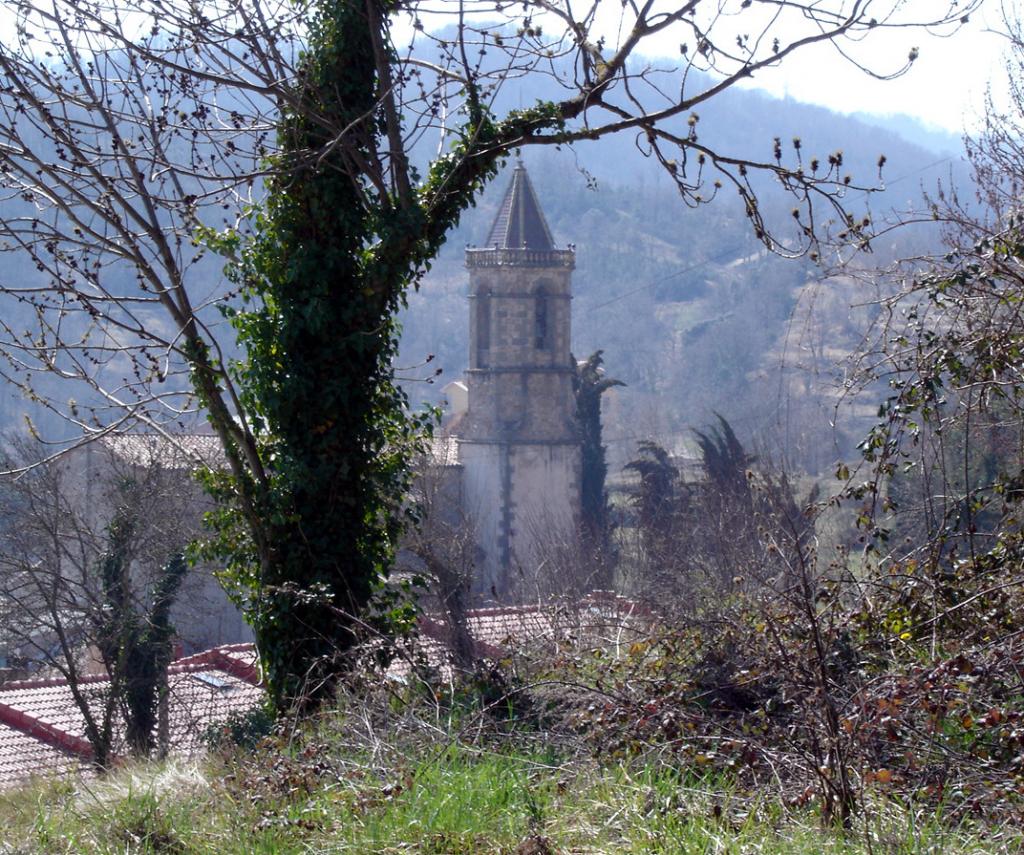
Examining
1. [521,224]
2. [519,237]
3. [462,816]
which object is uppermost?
[521,224]

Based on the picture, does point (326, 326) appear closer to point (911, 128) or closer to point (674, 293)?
point (674, 293)

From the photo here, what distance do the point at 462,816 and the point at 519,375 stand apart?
45641 millimetres

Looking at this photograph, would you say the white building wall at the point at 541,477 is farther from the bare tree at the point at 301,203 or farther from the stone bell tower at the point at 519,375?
the bare tree at the point at 301,203

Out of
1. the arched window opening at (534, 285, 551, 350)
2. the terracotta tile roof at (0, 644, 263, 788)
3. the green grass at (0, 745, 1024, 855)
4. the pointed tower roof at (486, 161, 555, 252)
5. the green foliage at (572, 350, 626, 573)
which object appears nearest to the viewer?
the green grass at (0, 745, 1024, 855)

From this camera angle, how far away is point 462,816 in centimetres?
408

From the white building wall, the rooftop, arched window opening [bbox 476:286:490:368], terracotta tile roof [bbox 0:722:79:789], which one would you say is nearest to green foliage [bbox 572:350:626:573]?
the white building wall

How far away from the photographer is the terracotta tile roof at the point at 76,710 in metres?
15.1

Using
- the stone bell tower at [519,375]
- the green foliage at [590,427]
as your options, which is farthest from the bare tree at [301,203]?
the stone bell tower at [519,375]

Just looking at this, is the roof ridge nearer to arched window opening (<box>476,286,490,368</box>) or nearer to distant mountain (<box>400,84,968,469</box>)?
arched window opening (<box>476,286,490,368</box>)

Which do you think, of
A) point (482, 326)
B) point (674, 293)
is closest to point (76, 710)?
point (482, 326)

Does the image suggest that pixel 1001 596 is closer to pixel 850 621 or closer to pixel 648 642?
pixel 850 621

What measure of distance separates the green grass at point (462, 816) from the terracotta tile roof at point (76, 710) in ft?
31.4

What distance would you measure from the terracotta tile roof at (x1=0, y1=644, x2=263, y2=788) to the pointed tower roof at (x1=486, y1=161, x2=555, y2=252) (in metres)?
33.5

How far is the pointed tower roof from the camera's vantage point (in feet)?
163
